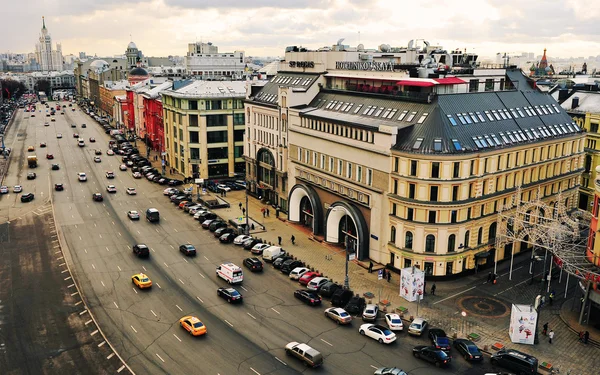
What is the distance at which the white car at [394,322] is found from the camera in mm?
52969

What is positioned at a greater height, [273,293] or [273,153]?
[273,153]

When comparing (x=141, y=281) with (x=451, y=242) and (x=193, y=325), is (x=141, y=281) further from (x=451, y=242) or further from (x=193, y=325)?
(x=451, y=242)

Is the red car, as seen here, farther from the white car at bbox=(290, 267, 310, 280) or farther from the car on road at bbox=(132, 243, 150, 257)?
the car on road at bbox=(132, 243, 150, 257)

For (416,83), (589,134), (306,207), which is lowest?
(306,207)

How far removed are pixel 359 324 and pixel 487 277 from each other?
22.2m

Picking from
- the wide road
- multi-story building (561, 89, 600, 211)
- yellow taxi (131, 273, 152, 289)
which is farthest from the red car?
multi-story building (561, 89, 600, 211)

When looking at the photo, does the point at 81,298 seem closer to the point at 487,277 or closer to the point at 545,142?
the point at 487,277

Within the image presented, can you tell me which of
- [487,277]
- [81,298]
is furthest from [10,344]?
[487,277]

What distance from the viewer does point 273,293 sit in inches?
2448

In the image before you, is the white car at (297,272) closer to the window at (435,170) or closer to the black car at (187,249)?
the black car at (187,249)

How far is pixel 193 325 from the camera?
5122 centimetres

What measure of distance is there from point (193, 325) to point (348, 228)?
31290mm

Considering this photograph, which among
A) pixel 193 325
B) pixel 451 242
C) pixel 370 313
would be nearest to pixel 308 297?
pixel 370 313

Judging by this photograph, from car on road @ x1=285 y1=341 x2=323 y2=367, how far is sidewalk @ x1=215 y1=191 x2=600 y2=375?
14926 millimetres
